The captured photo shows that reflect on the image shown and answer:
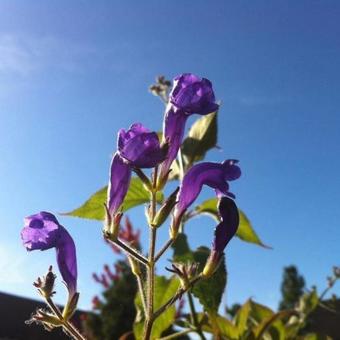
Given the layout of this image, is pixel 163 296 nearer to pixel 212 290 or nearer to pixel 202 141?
pixel 212 290

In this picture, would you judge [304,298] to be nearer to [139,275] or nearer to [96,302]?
[139,275]

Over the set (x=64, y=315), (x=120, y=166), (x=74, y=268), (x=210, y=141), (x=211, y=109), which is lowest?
(x=64, y=315)

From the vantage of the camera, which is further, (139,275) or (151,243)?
(139,275)

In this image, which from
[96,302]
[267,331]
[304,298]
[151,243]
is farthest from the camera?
[96,302]

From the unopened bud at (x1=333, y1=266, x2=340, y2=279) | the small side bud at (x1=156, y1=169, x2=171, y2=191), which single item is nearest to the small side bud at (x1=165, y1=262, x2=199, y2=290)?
the small side bud at (x1=156, y1=169, x2=171, y2=191)

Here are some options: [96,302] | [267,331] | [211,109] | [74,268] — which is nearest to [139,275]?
[74,268]

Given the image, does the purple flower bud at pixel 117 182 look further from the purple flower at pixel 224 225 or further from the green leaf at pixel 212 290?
the green leaf at pixel 212 290
